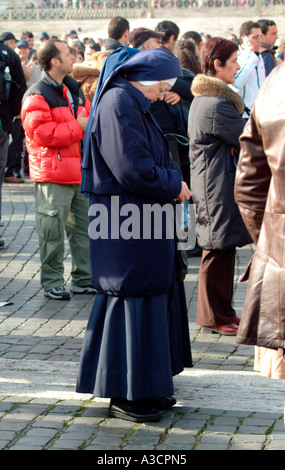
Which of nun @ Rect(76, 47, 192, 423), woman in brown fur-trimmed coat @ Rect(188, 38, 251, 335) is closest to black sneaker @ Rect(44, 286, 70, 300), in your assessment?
woman in brown fur-trimmed coat @ Rect(188, 38, 251, 335)

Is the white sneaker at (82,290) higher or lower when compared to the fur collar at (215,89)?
lower

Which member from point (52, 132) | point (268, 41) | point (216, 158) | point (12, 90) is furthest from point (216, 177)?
point (268, 41)

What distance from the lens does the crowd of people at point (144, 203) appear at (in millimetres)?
3463

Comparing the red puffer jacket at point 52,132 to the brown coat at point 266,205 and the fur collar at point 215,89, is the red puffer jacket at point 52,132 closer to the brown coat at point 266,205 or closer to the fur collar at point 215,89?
the fur collar at point 215,89

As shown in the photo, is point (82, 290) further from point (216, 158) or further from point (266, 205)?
point (266, 205)

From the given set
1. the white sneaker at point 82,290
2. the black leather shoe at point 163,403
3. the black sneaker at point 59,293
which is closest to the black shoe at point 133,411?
the black leather shoe at point 163,403

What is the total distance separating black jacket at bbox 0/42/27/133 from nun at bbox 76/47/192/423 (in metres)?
5.60

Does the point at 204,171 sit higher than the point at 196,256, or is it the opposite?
the point at 204,171

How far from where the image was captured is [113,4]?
6644cm
